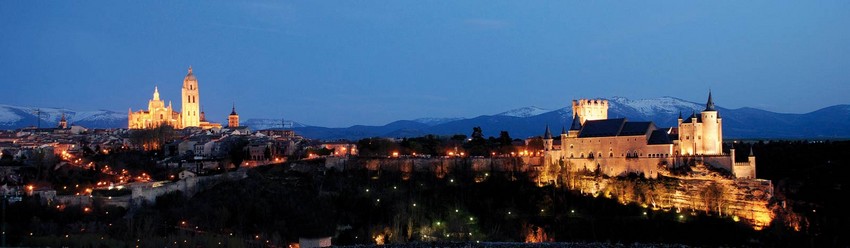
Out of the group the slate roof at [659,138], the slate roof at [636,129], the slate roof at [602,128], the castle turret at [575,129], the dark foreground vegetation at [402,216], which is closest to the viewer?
the dark foreground vegetation at [402,216]

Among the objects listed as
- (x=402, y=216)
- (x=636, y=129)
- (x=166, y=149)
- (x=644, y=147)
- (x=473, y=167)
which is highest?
(x=636, y=129)

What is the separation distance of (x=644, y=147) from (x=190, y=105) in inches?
2283

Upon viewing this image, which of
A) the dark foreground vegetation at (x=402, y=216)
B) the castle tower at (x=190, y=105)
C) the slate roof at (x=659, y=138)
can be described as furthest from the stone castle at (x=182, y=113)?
the slate roof at (x=659, y=138)

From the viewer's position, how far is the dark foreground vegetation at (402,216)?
40.2 meters

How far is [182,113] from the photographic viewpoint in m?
93.9

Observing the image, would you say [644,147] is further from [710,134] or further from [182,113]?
[182,113]

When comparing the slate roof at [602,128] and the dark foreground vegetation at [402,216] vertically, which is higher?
the slate roof at [602,128]

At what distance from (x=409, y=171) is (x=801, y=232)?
22.6 meters

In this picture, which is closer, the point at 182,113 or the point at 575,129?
the point at 575,129

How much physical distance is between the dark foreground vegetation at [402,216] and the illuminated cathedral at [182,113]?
1564 inches

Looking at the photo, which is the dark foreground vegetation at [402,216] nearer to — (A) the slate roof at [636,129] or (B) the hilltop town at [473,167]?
(B) the hilltop town at [473,167]

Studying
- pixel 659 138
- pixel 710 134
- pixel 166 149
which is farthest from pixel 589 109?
pixel 166 149

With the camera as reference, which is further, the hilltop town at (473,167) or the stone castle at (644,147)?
the stone castle at (644,147)

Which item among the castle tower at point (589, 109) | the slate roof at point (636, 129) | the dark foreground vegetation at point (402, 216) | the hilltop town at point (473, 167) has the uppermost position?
the castle tower at point (589, 109)
